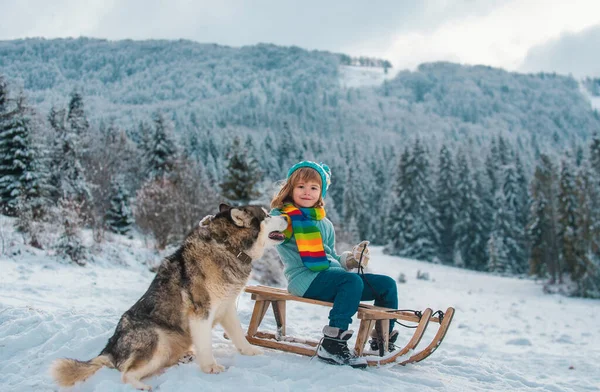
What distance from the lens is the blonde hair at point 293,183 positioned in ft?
16.0

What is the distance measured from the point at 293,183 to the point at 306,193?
0.20m

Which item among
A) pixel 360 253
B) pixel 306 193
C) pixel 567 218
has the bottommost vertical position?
pixel 360 253

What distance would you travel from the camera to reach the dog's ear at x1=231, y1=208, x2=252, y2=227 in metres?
4.19

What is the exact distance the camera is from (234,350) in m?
4.72

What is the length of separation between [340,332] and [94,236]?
41.5 ft

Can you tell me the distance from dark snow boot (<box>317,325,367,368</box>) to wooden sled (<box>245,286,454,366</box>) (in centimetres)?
20

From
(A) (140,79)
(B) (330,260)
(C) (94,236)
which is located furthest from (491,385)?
(A) (140,79)

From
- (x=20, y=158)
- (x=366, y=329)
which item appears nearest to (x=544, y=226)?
(x=20, y=158)

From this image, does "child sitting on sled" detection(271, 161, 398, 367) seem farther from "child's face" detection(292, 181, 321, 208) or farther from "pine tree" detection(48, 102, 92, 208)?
"pine tree" detection(48, 102, 92, 208)

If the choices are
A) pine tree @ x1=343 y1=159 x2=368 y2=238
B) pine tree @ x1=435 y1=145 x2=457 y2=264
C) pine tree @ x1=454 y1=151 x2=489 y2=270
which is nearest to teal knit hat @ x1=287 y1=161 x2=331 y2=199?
pine tree @ x1=454 y1=151 x2=489 y2=270

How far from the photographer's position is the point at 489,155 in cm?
5762

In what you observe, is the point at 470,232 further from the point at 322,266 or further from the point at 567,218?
the point at 322,266

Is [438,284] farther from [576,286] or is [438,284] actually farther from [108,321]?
[108,321]

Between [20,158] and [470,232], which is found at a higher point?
[20,158]
